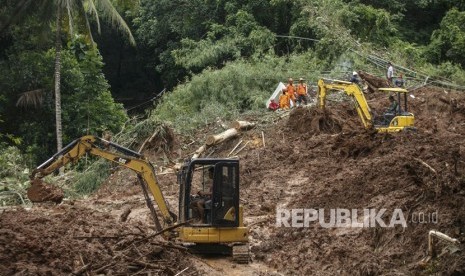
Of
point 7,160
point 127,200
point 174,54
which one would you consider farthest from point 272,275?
point 174,54

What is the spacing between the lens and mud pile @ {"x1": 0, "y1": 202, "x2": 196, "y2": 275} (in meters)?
10.7

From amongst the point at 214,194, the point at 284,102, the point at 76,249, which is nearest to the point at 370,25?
the point at 284,102

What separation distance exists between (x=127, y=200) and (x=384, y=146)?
637 cm

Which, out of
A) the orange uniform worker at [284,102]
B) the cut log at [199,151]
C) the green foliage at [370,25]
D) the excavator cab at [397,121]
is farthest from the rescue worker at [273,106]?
the green foliage at [370,25]

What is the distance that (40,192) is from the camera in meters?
14.0

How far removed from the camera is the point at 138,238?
40.2ft

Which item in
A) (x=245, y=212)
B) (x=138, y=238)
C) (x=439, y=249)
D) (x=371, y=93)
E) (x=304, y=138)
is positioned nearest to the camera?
(x=439, y=249)

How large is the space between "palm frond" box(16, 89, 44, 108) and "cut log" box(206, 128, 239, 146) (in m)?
8.65

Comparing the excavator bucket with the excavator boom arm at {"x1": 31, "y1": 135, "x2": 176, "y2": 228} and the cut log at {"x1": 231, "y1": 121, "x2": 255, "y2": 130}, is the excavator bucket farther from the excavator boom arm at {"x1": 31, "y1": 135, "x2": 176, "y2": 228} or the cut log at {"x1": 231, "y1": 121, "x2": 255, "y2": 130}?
the cut log at {"x1": 231, "y1": 121, "x2": 255, "y2": 130}

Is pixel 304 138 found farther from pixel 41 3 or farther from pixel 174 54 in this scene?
pixel 174 54

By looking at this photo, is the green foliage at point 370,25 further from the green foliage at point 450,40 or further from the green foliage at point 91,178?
the green foliage at point 91,178

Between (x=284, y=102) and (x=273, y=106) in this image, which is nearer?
(x=284, y=102)

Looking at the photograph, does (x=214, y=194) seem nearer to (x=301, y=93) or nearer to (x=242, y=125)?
(x=242, y=125)

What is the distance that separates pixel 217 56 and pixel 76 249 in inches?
849
